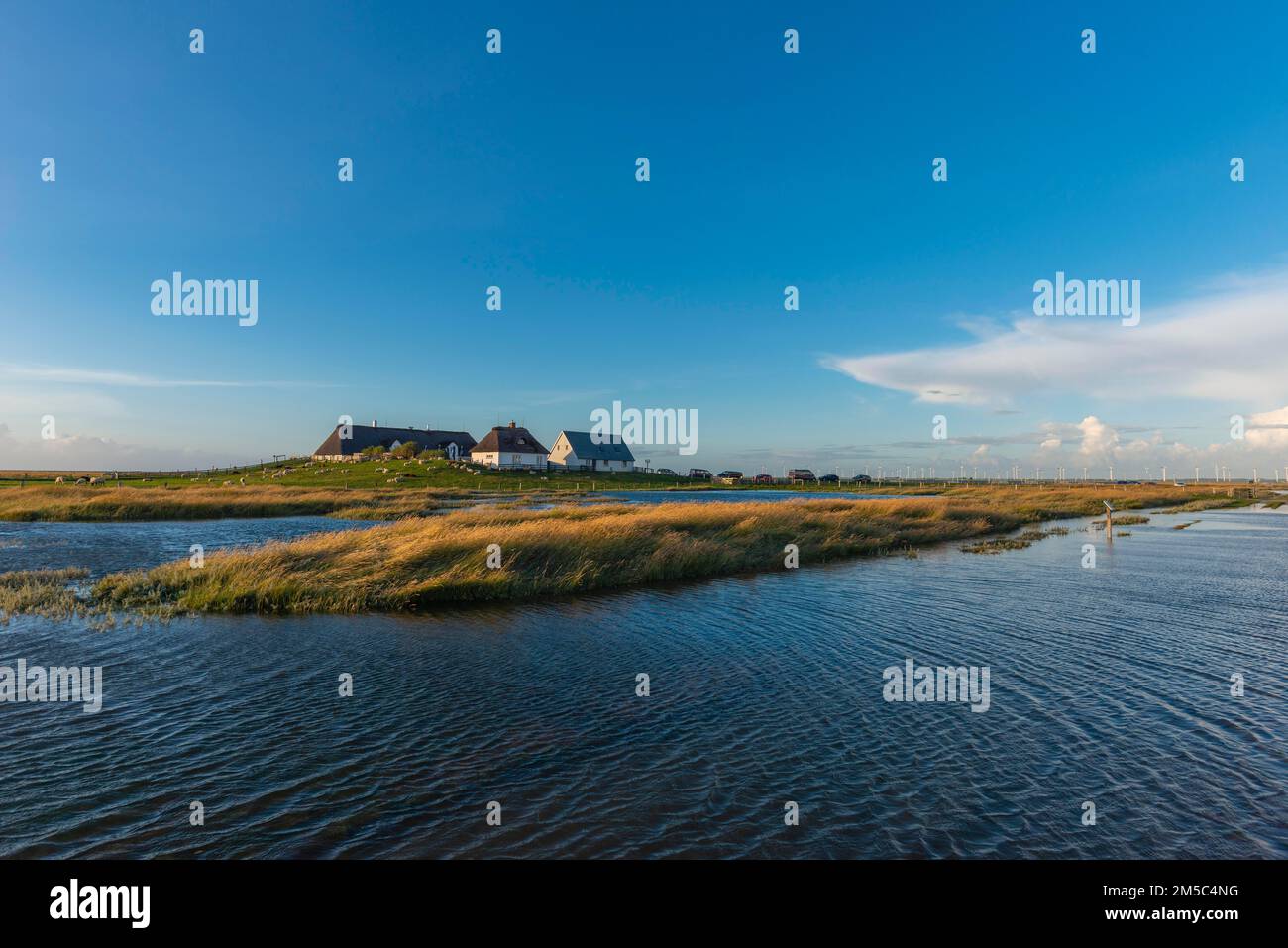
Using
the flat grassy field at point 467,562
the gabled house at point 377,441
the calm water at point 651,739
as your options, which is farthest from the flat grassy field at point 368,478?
the calm water at point 651,739

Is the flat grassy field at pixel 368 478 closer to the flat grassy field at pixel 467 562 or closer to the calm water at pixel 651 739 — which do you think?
the flat grassy field at pixel 467 562

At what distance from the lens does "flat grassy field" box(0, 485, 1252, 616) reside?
786 inches

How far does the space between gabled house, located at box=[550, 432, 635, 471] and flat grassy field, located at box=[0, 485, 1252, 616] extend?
89.8 metres

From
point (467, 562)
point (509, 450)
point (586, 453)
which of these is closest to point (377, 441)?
point (509, 450)

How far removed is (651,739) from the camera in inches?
416

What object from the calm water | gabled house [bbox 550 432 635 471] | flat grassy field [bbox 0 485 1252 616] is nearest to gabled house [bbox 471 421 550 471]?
Result: gabled house [bbox 550 432 635 471]

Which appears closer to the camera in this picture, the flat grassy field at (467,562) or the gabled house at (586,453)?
the flat grassy field at (467,562)

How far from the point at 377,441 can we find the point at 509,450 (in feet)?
82.7

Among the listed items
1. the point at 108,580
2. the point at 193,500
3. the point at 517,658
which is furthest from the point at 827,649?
the point at 193,500

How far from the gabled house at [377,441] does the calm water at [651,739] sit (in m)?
102

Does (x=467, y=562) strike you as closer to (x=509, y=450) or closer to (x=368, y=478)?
(x=368, y=478)

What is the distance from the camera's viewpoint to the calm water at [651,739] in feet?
25.6

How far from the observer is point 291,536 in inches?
1537
